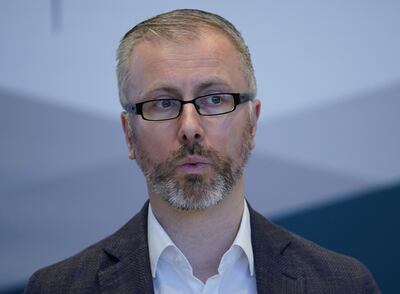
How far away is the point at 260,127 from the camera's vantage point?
9.64ft

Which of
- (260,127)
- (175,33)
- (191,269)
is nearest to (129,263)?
(191,269)

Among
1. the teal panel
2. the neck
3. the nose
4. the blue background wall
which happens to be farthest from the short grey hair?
the teal panel

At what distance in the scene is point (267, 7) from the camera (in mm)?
3012

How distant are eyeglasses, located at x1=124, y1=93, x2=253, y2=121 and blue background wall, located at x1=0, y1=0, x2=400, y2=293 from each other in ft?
2.68

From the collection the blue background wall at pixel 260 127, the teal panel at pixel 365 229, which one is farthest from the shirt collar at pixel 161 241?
the teal panel at pixel 365 229

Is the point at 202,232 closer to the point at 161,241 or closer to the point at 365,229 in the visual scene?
the point at 161,241

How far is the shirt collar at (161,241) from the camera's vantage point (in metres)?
2.05

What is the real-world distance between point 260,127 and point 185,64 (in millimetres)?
977

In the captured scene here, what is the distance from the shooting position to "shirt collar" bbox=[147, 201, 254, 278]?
2053 millimetres

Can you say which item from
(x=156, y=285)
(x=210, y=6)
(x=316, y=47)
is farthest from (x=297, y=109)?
(x=156, y=285)

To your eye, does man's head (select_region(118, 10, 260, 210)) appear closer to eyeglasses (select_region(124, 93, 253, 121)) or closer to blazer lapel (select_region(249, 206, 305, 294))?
eyeglasses (select_region(124, 93, 253, 121))

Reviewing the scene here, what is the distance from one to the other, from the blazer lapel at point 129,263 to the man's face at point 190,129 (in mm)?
152

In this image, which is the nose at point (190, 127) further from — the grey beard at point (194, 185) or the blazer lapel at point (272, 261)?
the blazer lapel at point (272, 261)

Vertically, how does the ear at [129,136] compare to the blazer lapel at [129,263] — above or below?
above
